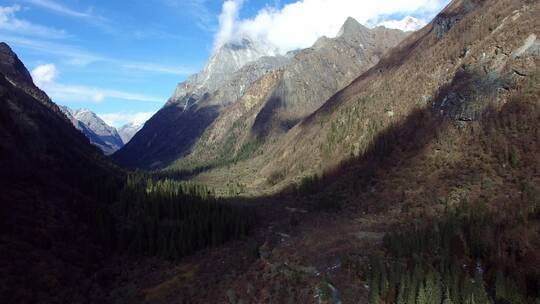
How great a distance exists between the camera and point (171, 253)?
348 feet

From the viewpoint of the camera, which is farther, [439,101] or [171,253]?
[439,101]

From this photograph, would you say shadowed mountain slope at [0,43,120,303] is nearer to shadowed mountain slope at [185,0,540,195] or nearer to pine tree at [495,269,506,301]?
pine tree at [495,269,506,301]

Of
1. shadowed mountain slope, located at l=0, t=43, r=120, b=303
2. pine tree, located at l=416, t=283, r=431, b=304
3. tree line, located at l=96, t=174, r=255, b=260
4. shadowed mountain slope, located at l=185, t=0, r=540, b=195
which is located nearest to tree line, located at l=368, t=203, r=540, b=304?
pine tree, located at l=416, t=283, r=431, b=304

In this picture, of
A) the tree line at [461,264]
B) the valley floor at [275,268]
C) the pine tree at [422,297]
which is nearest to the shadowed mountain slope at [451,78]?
the valley floor at [275,268]

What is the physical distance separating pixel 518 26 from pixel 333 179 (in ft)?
232

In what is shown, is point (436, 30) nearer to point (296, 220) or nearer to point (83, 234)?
point (296, 220)

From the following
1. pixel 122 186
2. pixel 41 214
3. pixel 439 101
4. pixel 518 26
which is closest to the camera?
pixel 41 214

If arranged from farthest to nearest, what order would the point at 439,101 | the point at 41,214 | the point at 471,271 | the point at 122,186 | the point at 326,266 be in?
1. the point at 122,186
2. the point at 439,101
3. the point at 41,214
4. the point at 326,266
5. the point at 471,271

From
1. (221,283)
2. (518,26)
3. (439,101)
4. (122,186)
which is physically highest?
(518,26)

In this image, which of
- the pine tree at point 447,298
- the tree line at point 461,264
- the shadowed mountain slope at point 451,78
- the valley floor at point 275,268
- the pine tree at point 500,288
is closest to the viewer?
the pine tree at point 447,298

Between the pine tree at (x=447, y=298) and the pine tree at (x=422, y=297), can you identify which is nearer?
the pine tree at (x=447, y=298)

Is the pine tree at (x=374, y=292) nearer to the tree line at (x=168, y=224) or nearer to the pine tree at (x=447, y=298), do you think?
the pine tree at (x=447, y=298)

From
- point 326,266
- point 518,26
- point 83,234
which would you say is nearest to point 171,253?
point 83,234

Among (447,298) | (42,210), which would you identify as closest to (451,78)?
(447,298)
